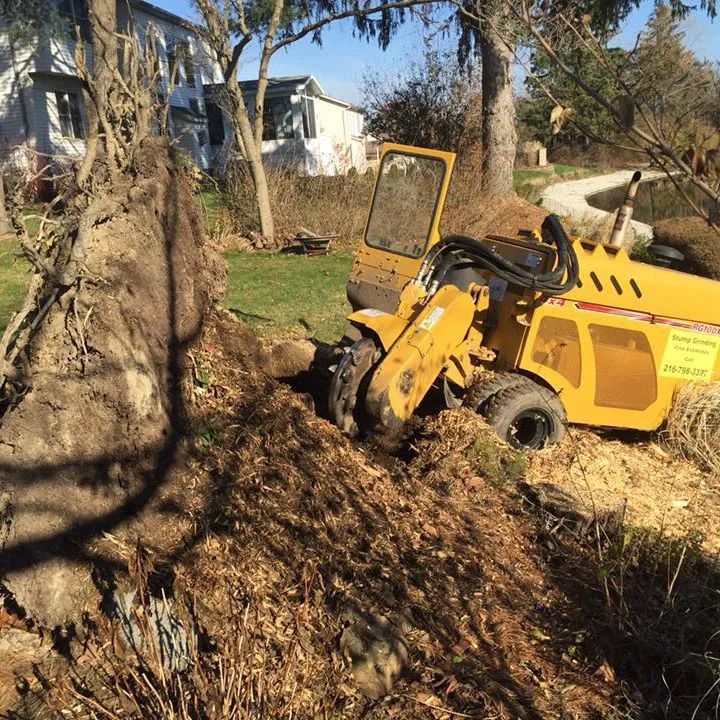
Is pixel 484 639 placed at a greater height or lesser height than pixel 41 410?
lesser

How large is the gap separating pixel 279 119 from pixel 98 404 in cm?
3066

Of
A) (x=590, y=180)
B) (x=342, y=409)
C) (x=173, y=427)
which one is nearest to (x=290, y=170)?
(x=342, y=409)

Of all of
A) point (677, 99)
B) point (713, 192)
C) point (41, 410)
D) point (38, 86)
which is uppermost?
point (38, 86)

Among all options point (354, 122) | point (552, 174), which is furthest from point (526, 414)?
point (354, 122)

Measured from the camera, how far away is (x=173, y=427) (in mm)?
4305

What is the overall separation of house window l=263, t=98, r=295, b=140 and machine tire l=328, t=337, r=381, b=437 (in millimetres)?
28531

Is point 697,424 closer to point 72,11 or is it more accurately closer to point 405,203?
point 405,203

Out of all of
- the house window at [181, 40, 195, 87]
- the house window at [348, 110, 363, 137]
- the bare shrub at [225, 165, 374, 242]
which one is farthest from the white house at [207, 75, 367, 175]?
the bare shrub at [225, 165, 374, 242]

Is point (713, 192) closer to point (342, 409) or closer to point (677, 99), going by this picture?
point (677, 99)

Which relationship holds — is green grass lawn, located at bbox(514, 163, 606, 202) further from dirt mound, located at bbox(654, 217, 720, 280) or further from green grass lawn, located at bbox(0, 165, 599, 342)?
green grass lawn, located at bbox(0, 165, 599, 342)

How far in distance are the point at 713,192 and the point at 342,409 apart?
4.13 metres

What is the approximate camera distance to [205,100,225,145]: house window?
109ft

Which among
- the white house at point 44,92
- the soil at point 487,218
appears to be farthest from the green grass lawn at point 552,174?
the white house at point 44,92

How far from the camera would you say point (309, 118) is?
3241cm
